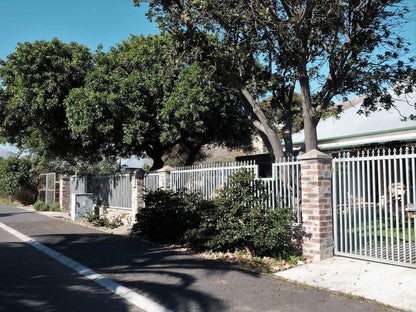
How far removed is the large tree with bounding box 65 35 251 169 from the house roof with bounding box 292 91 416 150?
15.1ft

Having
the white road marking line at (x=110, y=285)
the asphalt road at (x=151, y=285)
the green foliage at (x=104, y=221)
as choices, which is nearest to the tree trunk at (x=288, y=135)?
the asphalt road at (x=151, y=285)

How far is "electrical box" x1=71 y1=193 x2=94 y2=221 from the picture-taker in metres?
15.8

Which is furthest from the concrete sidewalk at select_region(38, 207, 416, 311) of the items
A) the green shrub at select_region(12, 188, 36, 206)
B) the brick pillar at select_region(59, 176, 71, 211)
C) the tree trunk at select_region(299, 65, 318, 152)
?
the green shrub at select_region(12, 188, 36, 206)

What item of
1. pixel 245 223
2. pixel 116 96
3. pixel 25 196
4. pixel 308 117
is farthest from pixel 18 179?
pixel 245 223

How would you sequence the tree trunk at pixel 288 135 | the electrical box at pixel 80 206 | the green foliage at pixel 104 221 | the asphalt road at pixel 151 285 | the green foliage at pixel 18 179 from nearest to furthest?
the asphalt road at pixel 151 285 < the tree trunk at pixel 288 135 < the green foliage at pixel 104 221 < the electrical box at pixel 80 206 < the green foliage at pixel 18 179

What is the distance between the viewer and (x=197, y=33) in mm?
11383

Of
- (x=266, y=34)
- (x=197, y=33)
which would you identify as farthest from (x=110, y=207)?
(x=266, y=34)

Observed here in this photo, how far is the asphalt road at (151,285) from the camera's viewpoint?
17.0ft

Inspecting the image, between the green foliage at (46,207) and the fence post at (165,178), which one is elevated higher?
the fence post at (165,178)

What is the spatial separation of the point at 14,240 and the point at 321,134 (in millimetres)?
13538

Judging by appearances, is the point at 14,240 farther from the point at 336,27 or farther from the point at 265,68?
the point at 336,27

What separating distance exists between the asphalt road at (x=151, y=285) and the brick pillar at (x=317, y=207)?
52.4 inches

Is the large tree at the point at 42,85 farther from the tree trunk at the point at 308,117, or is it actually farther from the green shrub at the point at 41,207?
the tree trunk at the point at 308,117

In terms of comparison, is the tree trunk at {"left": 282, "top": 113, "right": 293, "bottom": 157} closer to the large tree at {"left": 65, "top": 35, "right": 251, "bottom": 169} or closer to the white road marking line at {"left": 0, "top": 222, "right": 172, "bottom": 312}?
the large tree at {"left": 65, "top": 35, "right": 251, "bottom": 169}
